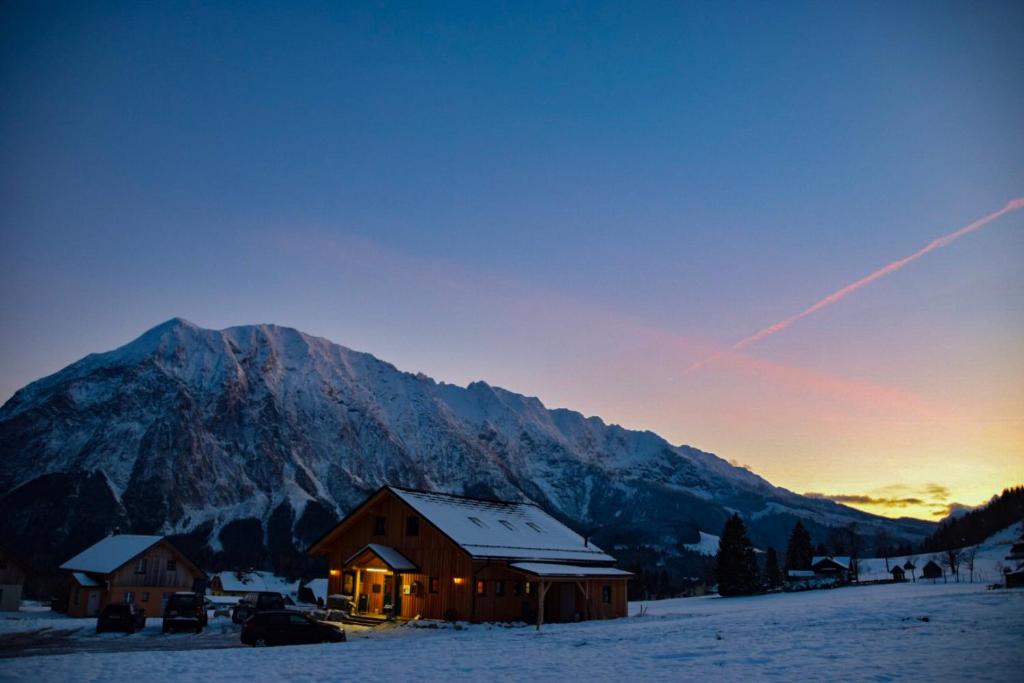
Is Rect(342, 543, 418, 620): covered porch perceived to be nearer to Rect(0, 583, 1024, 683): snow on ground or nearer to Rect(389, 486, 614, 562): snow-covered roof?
Rect(389, 486, 614, 562): snow-covered roof

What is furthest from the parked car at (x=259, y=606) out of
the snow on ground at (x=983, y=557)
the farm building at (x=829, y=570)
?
the snow on ground at (x=983, y=557)

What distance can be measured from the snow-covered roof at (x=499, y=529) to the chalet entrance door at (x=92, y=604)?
30.8 meters

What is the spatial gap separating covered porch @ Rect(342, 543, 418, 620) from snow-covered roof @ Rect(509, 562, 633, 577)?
6408 millimetres

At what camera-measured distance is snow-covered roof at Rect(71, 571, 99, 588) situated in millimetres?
58406

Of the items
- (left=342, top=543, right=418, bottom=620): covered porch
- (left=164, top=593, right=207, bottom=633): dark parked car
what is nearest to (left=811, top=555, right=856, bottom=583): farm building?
(left=342, top=543, right=418, bottom=620): covered porch

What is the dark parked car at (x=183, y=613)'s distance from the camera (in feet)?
115

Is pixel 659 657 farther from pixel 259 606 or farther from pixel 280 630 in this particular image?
pixel 259 606

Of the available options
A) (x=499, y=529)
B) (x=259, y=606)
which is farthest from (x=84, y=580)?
(x=499, y=529)

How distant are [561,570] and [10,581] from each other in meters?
48.2

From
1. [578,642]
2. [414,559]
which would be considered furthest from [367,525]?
[578,642]

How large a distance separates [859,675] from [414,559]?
30.9m

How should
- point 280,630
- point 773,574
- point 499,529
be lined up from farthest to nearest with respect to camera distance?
point 773,574 < point 499,529 < point 280,630

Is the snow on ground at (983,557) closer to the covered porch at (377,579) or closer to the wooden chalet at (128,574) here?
the covered porch at (377,579)

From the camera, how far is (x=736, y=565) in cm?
7844
